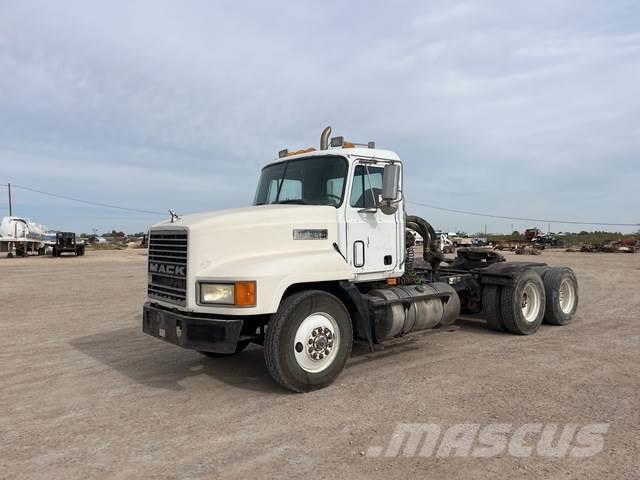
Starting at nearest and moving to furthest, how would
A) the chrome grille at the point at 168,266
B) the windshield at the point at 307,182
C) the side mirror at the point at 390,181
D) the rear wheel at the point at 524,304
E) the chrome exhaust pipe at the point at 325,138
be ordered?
1. the chrome grille at the point at 168,266
2. the side mirror at the point at 390,181
3. the windshield at the point at 307,182
4. the chrome exhaust pipe at the point at 325,138
5. the rear wheel at the point at 524,304

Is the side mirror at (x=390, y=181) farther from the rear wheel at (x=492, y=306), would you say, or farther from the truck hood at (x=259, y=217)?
the rear wheel at (x=492, y=306)

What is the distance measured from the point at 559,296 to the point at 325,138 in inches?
218

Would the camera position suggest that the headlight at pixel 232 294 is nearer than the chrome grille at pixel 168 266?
Yes

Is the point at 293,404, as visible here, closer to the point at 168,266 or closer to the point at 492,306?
the point at 168,266

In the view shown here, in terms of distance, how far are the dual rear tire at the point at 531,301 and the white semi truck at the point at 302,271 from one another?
4.36 ft

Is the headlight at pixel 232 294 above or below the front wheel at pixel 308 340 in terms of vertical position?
above

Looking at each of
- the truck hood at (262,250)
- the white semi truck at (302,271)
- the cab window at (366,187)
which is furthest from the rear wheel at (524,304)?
the truck hood at (262,250)

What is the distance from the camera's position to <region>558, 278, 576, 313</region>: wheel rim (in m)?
9.71

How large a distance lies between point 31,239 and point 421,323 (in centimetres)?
4390

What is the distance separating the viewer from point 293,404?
16.9 feet

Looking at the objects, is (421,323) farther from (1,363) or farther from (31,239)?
(31,239)

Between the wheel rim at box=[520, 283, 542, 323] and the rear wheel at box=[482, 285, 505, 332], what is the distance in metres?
0.55

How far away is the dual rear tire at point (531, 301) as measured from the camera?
8405 millimetres

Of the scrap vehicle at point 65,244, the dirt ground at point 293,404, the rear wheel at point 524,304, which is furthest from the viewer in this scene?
the scrap vehicle at point 65,244
